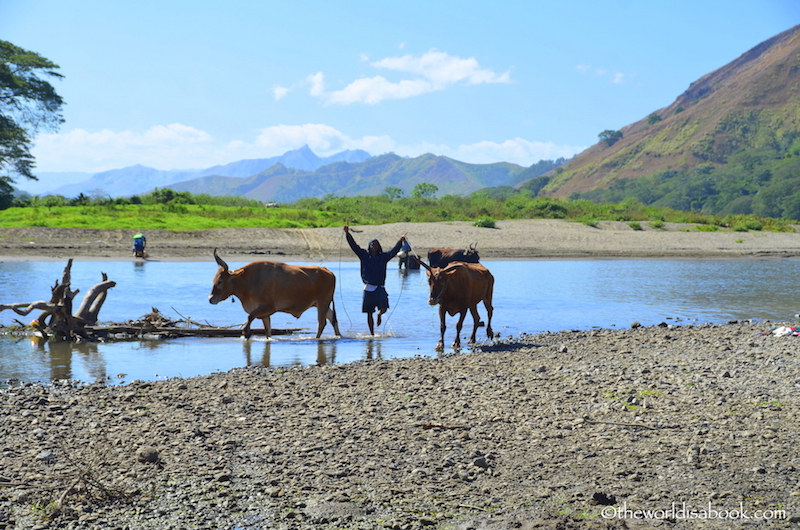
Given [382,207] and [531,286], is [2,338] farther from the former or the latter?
[382,207]

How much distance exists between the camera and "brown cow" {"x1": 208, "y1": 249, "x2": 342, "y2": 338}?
42.9 ft

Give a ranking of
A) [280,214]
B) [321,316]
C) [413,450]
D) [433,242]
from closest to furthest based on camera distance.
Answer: [413,450] < [321,316] < [433,242] < [280,214]

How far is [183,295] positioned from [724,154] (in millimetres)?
189666

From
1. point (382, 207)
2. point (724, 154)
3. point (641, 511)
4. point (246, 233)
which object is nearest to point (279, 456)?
point (641, 511)

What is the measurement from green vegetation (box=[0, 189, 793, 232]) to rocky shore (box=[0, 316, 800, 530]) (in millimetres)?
32875

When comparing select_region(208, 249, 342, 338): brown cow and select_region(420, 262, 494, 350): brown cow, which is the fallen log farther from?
select_region(420, 262, 494, 350): brown cow

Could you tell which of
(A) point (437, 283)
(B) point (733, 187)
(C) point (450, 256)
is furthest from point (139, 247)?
(B) point (733, 187)

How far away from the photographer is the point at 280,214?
47.2m

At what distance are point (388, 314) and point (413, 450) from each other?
38.4 feet

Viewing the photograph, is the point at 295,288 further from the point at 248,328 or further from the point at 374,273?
the point at 374,273

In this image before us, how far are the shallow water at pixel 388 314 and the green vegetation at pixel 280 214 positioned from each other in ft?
28.3

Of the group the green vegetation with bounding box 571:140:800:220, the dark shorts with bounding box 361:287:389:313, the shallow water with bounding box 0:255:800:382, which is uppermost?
the green vegetation with bounding box 571:140:800:220

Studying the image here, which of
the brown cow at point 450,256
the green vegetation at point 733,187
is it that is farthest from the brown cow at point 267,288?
the green vegetation at point 733,187

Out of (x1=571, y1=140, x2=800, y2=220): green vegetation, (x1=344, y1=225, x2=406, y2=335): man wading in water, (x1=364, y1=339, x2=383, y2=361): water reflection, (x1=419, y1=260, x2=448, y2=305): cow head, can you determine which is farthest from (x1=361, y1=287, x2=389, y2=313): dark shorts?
(x1=571, y1=140, x2=800, y2=220): green vegetation
